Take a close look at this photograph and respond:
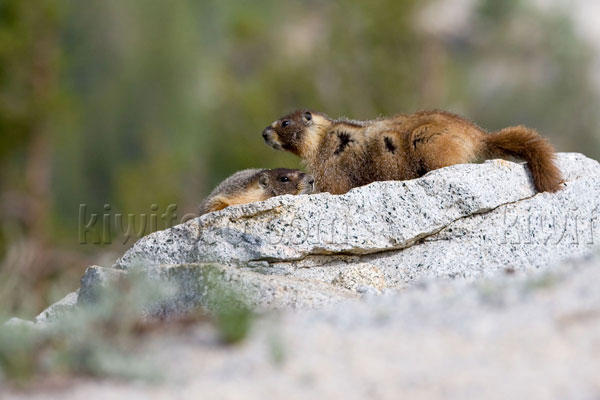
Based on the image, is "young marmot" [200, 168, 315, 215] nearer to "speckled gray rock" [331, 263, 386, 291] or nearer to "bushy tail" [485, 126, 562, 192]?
"speckled gray rock" [331, 263, 386, 291]

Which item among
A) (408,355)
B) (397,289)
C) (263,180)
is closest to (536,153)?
(397,289)

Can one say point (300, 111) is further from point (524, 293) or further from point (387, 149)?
point (524, 293)

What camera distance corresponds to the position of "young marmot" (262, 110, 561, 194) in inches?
351

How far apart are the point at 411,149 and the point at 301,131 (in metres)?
1.52

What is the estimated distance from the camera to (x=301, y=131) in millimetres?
10133

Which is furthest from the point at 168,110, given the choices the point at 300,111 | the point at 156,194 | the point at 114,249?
the point at 300,111

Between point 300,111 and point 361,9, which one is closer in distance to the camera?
point 300,111

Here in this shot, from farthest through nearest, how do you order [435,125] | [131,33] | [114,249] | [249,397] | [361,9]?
1. [131,33]
2. [361,9]
3. [114,249]
4. [435,125]
5. [249,397]

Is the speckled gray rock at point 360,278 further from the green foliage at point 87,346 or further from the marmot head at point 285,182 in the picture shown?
the green foliage at point 87,346

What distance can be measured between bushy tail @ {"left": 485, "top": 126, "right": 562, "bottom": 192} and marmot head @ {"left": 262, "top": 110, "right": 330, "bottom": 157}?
2.13 m

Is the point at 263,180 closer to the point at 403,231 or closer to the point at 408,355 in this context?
the point at 403,231

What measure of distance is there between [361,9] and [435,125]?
93.4 feet

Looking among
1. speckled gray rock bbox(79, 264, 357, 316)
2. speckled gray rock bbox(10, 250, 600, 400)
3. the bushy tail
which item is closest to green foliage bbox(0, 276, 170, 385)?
speckled gray rock bbox(10, 250, 600, 400)

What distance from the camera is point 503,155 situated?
9180 millimetres
